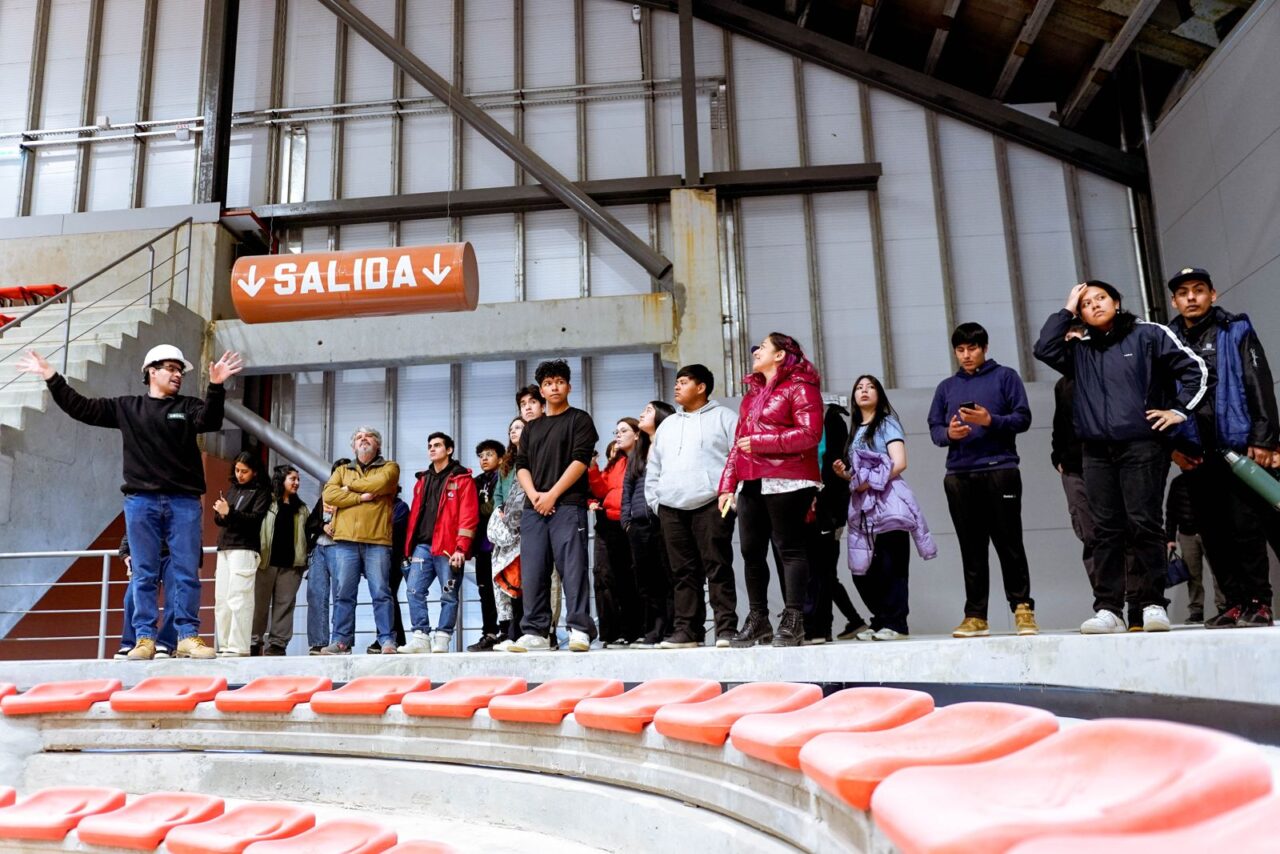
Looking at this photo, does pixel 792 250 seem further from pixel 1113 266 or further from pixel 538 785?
pixel 538 785

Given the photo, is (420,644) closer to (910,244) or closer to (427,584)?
(427,584)

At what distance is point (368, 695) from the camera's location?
127 inches

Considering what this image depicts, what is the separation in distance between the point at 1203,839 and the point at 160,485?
4613 mm

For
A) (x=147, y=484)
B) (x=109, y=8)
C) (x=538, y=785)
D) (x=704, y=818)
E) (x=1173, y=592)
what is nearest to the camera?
(x=704, y=818)

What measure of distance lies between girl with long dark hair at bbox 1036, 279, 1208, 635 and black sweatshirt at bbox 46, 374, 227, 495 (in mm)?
3655

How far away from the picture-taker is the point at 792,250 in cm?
1064

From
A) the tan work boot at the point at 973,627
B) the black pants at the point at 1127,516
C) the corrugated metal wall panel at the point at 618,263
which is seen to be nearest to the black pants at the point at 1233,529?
the black pants at the point at 1127,516

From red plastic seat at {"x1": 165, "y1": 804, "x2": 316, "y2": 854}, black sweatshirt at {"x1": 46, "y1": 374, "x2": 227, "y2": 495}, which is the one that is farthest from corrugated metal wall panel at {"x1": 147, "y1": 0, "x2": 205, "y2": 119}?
red plastic seat at {"x1": 165, "y1": 804, "x2": 316, "y2": 854}

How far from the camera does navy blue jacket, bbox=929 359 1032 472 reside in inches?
163

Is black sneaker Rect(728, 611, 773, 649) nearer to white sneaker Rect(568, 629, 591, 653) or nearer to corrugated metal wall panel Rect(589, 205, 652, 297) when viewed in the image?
white sneaker Rect(568, 629, 591, 653)

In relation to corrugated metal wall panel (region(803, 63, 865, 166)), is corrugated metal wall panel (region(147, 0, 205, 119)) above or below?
A: above

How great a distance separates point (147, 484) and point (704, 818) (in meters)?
3.56

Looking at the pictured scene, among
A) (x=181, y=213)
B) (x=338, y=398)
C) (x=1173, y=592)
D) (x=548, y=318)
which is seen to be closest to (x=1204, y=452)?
(x=1173, y=592)

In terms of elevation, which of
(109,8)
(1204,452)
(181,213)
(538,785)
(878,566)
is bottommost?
(538,785)
